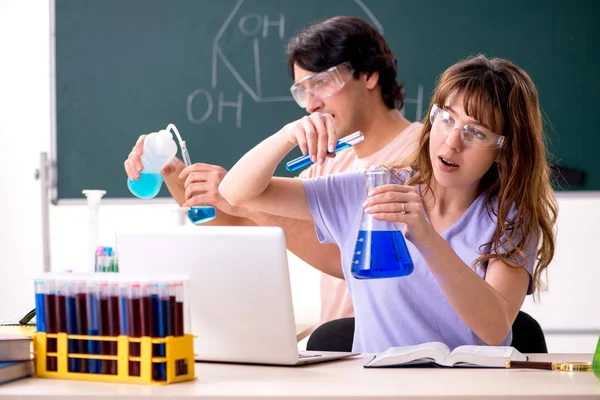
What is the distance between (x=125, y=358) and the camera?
118cm

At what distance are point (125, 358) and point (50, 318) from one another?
153 millimetres

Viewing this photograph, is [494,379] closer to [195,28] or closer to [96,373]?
[96,373]

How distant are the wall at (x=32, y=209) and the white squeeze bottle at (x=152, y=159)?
142 centimetres

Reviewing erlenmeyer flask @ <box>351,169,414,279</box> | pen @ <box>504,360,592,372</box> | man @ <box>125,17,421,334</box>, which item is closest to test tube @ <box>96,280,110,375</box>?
erlenmeyer flask @ <box>351,169,414,279</box>

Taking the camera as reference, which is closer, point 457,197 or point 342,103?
point 457,197

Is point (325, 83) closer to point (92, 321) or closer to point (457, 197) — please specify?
point (457, 197)

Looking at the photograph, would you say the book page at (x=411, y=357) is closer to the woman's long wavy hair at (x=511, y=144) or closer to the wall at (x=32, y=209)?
the woman's long wavy hair at (x=511, y=144)

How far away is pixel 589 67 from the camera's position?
3172 mm

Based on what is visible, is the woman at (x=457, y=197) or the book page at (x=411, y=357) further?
the woman at (x=457, y=197)

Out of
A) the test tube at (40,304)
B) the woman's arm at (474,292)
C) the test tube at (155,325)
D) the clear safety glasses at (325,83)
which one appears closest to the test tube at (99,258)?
the test tube at (40,304)

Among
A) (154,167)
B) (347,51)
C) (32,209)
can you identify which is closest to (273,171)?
(154,167)

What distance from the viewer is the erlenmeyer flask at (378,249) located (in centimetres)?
133

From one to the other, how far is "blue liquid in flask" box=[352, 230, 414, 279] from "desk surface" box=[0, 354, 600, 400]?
0.55 ft

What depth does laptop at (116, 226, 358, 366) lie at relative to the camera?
127 cm
